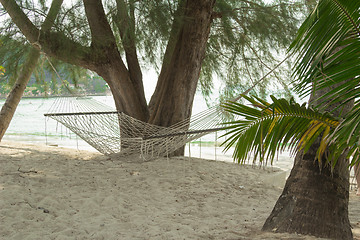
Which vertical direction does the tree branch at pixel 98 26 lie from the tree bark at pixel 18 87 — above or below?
above

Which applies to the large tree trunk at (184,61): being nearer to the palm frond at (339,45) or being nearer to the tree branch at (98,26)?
the tree branch at (98,26)

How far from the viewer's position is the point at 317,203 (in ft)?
5.55

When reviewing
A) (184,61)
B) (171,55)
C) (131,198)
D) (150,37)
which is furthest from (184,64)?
(131,198)

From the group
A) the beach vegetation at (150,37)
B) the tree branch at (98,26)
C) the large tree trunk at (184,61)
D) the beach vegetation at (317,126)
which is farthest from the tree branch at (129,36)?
the beach vegetation at (317,126)

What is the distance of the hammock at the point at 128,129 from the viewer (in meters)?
2.69

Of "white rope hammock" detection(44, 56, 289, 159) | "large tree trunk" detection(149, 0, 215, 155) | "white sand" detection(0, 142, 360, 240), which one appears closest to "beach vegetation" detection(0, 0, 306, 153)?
"large tree trunk" detection(149, 0, 215, 155)

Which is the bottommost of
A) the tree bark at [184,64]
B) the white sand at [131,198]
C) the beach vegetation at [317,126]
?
the white sand at [131,198]

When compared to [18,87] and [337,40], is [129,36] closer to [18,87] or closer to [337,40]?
[18,87]

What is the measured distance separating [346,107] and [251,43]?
3.20 meters

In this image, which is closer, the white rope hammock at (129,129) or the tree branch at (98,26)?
the white rope hammock at (129,129)

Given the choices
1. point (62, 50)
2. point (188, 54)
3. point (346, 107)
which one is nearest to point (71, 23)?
point (62, 50)

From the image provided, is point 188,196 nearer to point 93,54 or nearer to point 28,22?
point 93,54

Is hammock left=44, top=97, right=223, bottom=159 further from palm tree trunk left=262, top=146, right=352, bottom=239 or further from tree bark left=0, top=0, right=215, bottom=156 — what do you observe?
palm tree trunk left=262, top=146, right=352, bottom=239

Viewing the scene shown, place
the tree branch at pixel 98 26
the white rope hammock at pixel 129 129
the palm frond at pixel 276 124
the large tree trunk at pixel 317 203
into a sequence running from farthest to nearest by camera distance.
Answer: the tree branch at pixel 98 26 → the white rope hammock at pixel 129 129 → the large tree trunk at pixel 317 203 → the palm frond at pixel 276 124
